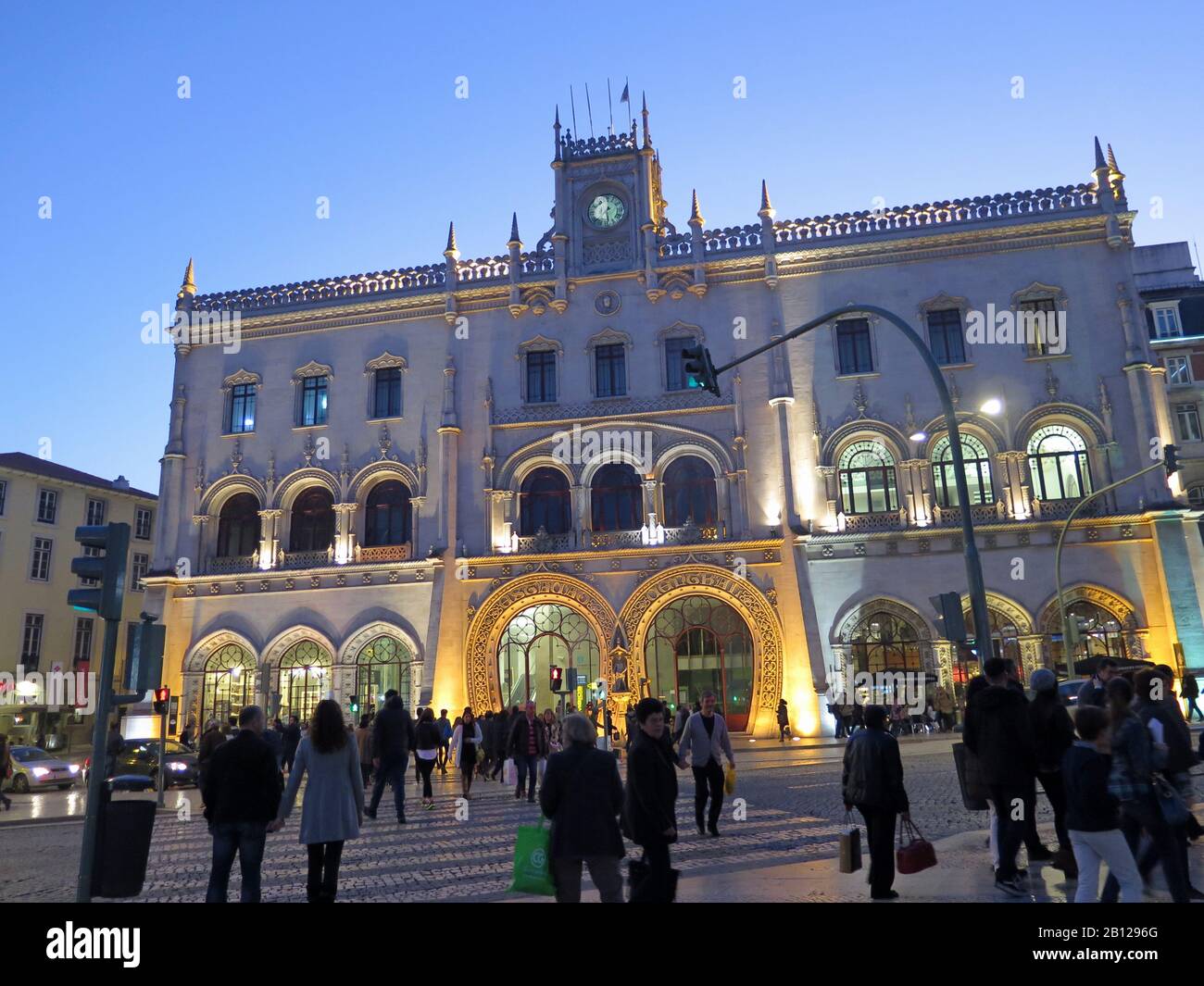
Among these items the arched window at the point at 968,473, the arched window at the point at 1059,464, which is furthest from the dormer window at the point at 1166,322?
the arched window at the point at 968,473

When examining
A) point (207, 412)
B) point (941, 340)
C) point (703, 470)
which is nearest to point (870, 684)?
point (703, 470)

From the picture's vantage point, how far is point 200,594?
3306 centimetres

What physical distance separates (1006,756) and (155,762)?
76.4ft

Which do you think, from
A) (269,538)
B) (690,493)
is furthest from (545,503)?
(269,538)

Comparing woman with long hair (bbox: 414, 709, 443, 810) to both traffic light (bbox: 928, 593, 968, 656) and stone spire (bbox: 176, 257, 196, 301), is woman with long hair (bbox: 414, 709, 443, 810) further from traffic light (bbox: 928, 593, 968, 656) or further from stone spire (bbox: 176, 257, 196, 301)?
stone spire (bbox: 176, 257, 196, 301)

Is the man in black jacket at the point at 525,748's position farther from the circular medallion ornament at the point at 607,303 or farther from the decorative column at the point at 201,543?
the decorative column at the point at 201,543

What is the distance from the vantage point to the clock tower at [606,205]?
33.2 meters

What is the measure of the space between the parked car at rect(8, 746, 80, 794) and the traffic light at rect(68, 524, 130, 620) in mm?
21678

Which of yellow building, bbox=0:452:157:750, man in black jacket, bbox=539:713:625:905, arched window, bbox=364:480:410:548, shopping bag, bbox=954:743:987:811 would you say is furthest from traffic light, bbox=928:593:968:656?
yellow building, bbox=0:452:157:750

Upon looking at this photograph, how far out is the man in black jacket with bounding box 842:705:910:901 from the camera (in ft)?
24.5

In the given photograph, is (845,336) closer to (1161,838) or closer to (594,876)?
(1161,838)

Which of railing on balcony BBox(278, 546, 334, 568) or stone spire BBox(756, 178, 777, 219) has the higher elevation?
stone spire BBox(756, 178, 777, 219)

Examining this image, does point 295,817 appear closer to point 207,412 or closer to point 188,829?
point 188,829

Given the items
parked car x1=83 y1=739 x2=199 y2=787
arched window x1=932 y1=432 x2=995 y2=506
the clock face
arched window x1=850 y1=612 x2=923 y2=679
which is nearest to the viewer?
parked car x1=83 y1=739 x2=199 y2=787
